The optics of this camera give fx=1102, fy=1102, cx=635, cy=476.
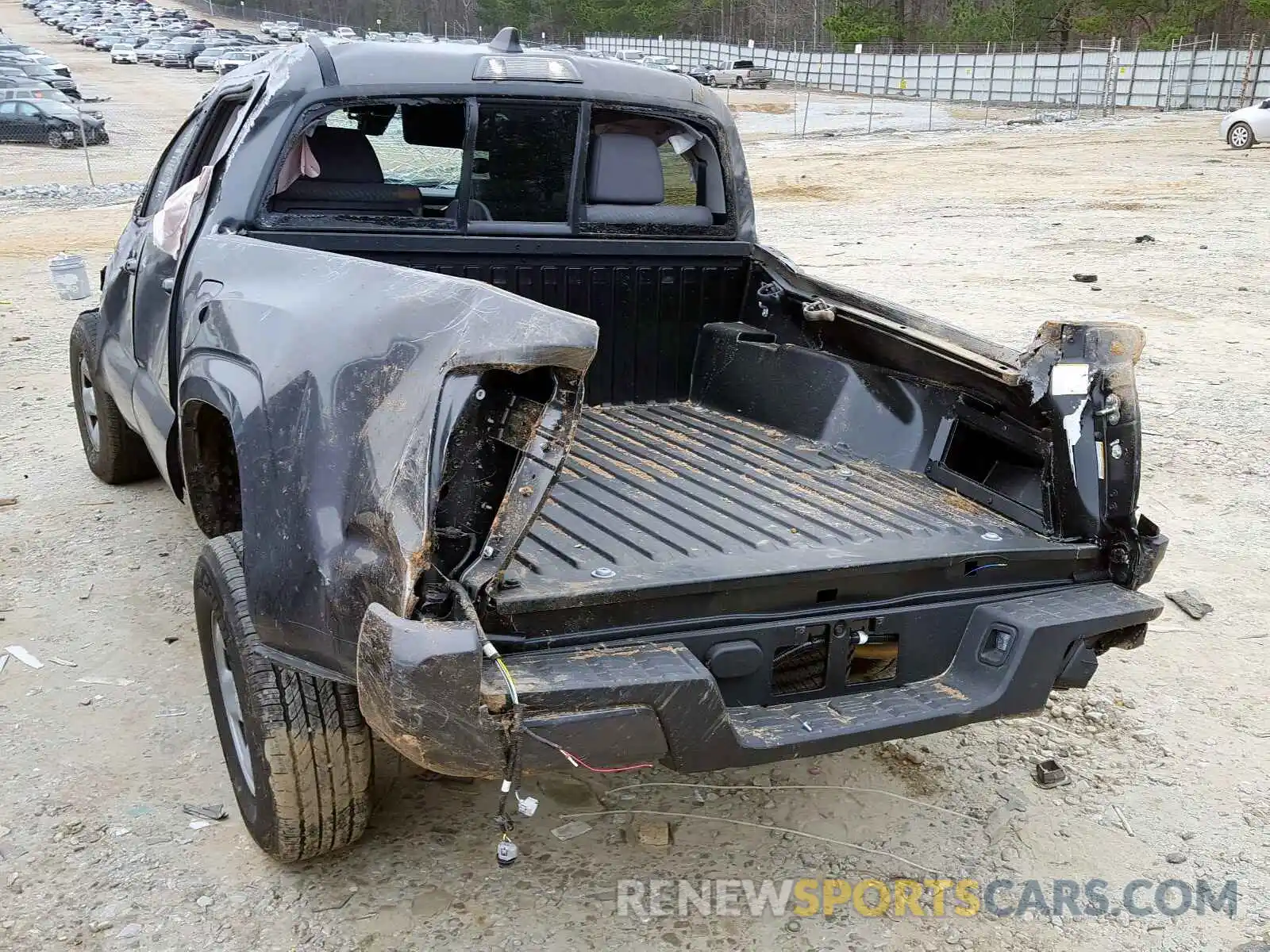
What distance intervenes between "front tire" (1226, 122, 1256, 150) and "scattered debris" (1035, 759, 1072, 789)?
2472cm

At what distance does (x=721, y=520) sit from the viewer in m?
3.07

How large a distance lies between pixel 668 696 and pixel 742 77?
171 feet

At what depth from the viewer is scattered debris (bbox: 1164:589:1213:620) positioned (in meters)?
4.37

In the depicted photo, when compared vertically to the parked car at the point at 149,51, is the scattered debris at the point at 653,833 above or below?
below

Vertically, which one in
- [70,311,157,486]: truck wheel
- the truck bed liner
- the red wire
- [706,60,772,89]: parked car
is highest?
[706,60,772,89]: parked car

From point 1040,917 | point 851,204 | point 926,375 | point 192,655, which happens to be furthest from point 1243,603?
point 851,204

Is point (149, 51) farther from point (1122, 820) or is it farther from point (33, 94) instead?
point (1122, 820)

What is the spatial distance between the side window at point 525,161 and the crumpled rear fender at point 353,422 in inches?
59.1

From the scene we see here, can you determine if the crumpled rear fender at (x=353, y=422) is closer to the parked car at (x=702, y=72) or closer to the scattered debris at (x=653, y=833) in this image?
the scattered debris at (x=653, y=833)

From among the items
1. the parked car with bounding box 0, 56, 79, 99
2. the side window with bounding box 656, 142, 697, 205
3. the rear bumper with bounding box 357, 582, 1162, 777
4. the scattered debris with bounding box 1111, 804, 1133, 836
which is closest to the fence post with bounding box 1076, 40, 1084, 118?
the parked car with bounding box 0, 56, 79, 99

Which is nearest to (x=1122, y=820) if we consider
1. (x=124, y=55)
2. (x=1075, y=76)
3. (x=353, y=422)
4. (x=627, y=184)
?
(x=353, y=422)

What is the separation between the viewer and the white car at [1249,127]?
2334cm

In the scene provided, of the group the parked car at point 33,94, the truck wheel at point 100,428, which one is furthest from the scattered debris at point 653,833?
the parked car at point 33,94

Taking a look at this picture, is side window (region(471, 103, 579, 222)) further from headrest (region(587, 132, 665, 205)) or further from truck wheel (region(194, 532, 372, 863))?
truck wheel (region(194, 532, 372, 863))
